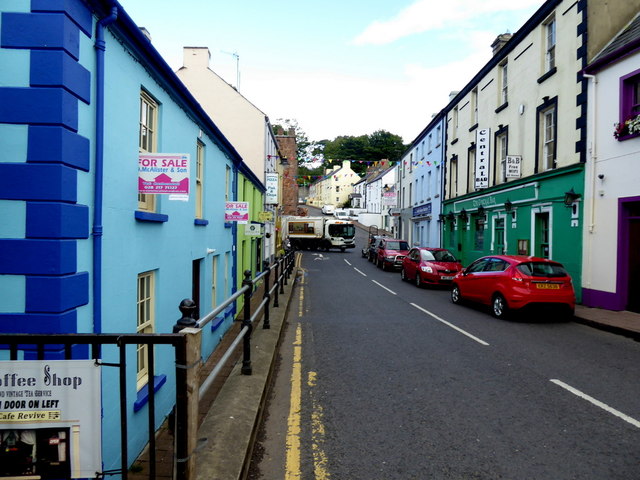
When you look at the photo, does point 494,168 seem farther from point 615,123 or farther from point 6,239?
point 6,239

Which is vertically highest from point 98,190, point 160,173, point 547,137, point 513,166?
point 547,137

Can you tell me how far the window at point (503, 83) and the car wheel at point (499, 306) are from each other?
11.5 meters

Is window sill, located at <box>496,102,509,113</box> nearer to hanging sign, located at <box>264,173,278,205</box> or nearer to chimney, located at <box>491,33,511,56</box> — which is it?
chimney, located at <box>491,33,511,56</box>

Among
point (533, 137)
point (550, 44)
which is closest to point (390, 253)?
point (533, 137)

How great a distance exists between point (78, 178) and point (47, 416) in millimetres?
1946

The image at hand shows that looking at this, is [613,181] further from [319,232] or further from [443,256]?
[319,232]

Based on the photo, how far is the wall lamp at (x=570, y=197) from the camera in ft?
43.6

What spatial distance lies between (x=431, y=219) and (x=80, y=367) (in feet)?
101

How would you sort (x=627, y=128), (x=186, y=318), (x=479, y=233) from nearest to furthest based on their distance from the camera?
(x=186, y=318)
(x=627, y=128)
(x=479, y=233)

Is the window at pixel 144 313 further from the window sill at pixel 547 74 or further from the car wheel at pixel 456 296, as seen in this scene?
the window sill at pixel 547 74

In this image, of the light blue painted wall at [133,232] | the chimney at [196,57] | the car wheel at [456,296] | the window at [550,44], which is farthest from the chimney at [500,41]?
the light blue painted wall at [133,232]

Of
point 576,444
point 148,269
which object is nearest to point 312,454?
point 576,444

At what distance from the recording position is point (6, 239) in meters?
3.28

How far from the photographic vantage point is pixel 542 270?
10.9 metres
